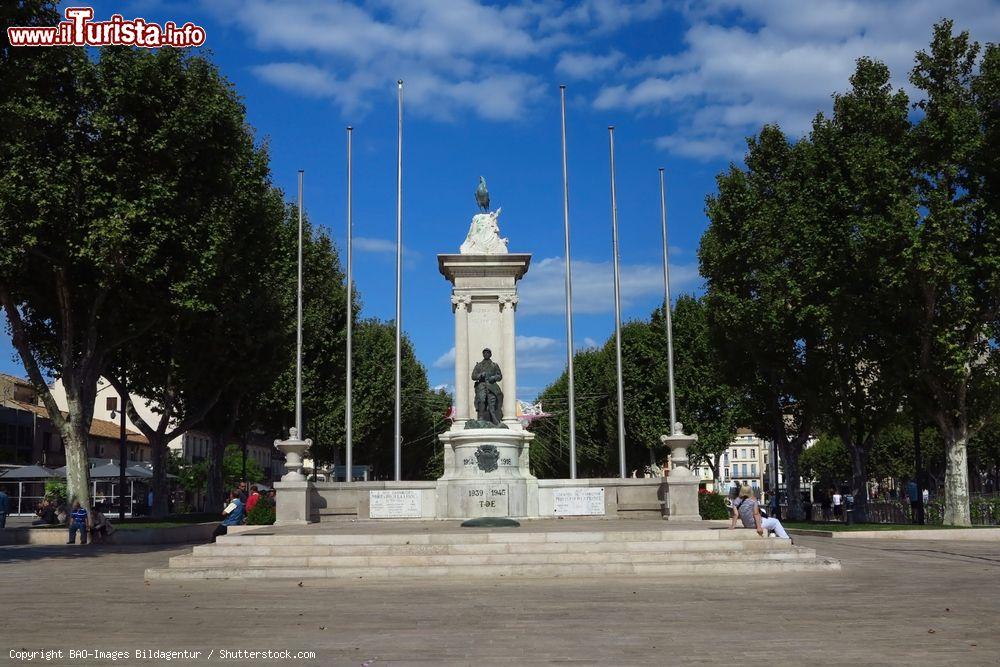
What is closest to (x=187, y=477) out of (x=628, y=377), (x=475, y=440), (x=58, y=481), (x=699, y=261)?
(x=58, y=481)

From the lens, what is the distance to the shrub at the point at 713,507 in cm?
2845

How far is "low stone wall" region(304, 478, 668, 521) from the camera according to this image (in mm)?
26750

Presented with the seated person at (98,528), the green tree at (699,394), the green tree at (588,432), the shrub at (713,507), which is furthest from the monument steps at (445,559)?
the green tree at (588,432)

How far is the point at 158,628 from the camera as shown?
11.0 meters

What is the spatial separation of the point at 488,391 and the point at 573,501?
13.3 ft

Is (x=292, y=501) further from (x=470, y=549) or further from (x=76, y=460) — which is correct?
(x=470, y=549)

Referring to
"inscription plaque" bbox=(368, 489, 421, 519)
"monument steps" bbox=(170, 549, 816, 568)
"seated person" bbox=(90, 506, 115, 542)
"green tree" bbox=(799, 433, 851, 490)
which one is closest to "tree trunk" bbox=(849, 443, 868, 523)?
"inscription plaque" bbox=(368, 489, 421, 519)

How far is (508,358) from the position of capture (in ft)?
97.6

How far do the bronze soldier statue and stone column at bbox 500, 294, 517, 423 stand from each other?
1165 mm

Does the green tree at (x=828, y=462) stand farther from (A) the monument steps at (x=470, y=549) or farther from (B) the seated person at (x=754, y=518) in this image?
(A) the monument steps at (x=470, y=549)

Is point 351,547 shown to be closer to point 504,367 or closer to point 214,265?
point 504,367

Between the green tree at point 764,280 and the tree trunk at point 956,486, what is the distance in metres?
6.57

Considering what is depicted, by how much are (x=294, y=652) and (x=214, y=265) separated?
2186cm

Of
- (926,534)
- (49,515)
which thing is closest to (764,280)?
(926,534)
